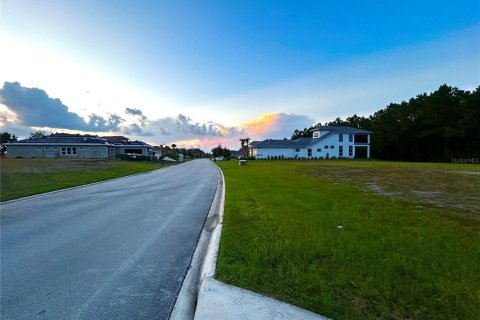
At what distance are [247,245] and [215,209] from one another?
4968mm

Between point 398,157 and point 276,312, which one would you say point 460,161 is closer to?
point 398,157

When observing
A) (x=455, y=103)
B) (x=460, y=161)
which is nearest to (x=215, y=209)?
(x=460, y=161)

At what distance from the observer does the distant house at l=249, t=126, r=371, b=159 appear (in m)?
67.5

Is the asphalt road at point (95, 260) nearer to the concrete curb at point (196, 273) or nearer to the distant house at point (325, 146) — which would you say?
the concrete curb at point (196, 273)

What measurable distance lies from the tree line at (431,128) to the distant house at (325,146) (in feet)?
14.7

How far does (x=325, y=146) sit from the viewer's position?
68000mm

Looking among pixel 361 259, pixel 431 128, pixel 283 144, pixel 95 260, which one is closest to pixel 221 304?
pixel 361 259

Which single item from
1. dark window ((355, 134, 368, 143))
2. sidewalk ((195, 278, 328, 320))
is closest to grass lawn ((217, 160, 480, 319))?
sidewalk ((195, 278, 328, 320))

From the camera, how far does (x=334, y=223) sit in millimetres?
6785

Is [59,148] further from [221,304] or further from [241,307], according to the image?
[241,307]

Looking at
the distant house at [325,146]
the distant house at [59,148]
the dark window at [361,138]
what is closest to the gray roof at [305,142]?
the distant house at [325,146]

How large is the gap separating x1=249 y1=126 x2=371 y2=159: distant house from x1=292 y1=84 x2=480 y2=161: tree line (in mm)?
4467

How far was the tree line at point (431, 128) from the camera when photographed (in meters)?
55.0

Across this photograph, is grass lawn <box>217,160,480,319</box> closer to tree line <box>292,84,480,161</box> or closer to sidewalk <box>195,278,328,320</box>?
sidewalk <box>195,278,328,320</box>
